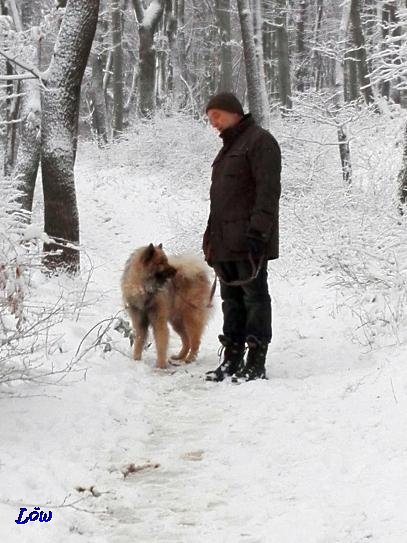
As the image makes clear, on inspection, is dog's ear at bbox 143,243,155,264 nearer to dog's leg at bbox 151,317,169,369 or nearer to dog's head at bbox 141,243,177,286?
dog's head at bbox 141,243,177,286

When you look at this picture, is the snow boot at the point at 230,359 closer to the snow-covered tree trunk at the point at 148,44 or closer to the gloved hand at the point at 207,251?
the gloved hand at the point at 207,251

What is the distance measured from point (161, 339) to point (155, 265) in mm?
655

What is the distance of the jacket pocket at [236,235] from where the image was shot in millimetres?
5410

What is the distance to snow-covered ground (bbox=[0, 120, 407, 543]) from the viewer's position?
305 centimetres

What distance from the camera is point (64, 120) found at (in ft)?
30.6

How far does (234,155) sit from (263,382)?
5.66ft

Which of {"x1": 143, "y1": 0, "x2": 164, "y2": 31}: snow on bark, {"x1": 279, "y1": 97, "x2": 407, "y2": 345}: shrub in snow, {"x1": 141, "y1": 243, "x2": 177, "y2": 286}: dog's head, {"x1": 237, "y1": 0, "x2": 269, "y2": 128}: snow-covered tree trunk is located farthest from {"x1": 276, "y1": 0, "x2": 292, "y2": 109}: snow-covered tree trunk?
{"x1": 141, "y1": 243, "x2": 177, "y2": 286}: dog's head

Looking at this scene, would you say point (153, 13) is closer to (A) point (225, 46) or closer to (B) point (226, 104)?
(A) point (225, 46)

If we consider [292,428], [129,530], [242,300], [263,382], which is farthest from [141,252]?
[129,530]

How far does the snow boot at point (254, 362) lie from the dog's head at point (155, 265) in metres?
1.17

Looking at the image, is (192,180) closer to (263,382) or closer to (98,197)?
(98,197)

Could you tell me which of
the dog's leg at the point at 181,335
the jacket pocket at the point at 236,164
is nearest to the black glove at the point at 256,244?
the jacket pocket at the point at 236,164

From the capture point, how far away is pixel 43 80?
9.21 m

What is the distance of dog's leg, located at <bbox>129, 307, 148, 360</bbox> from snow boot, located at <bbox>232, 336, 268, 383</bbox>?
1.20m
